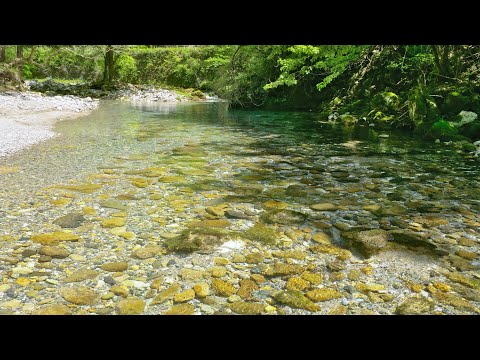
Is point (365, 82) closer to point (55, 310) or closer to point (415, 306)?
point (415, 306)

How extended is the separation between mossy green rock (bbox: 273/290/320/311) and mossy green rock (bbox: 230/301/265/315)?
194 mm

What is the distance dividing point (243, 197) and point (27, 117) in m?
12.3

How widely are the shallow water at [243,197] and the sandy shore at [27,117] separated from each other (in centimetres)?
67

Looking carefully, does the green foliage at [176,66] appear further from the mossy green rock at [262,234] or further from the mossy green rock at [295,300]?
the mossy green rock at [295,300]

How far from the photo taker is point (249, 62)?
21906 millimetres

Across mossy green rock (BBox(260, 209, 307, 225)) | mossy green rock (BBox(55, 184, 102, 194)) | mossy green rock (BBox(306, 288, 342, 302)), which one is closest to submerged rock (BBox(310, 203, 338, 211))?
mossy green rock (BBox(260, 209, 307, 225))

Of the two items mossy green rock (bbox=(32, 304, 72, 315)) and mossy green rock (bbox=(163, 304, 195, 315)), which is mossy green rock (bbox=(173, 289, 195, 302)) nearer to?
mossy green rock (bbox=(163, 304, 195, 315))

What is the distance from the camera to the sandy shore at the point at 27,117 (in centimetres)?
→ 978

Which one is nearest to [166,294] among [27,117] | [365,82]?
[27,117]

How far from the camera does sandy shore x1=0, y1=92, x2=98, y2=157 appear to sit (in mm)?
9783

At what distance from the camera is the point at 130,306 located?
307 centimetres

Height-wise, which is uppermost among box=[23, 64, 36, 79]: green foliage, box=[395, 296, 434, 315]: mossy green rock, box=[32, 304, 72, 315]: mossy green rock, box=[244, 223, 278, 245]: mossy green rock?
box=[23, 64, 36, 79]: green foliage

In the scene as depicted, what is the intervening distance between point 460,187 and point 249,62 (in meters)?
17.1
